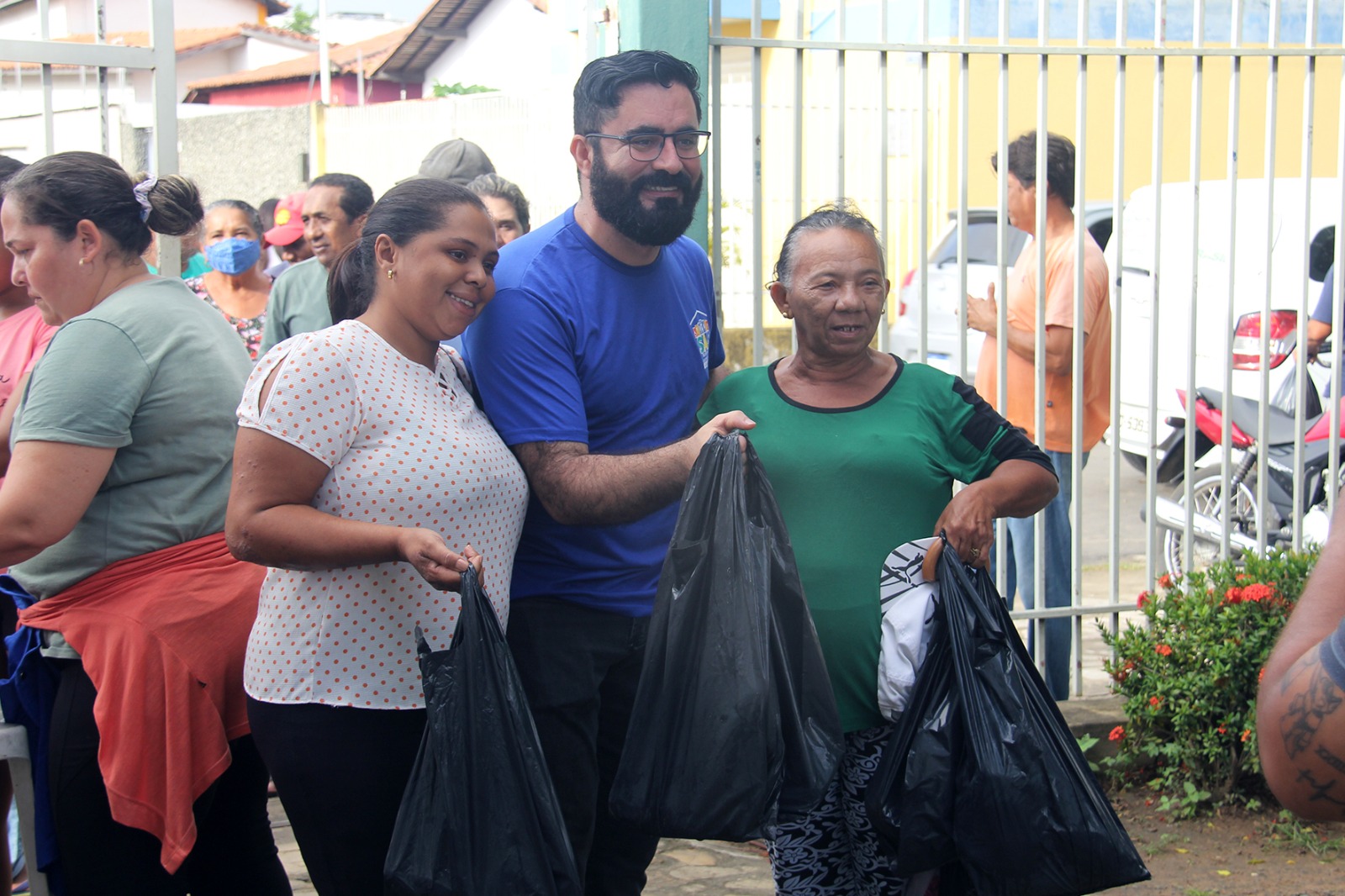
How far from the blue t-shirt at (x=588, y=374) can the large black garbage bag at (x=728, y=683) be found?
0.30 metres

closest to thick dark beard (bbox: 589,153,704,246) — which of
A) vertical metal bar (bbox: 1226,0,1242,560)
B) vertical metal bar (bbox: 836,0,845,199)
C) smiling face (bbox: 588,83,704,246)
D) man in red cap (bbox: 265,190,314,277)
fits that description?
smiling face (bbox: 588,83,704,246)

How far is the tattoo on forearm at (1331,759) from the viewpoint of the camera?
1162 millimetres

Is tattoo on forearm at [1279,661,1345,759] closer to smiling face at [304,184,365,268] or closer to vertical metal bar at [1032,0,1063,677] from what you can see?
vertical metal bar at [1032,0,1063,677]

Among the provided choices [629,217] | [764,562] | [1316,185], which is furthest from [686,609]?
[1316,185]

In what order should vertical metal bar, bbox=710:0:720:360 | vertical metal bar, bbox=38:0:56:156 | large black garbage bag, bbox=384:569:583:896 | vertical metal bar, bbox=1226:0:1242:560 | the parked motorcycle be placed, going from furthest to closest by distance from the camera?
the parked motorcycle, vertical metal bar, bbox=1226:0:1242:560, vertical metal bar, bbox=710:0:720:360, vertical metal bar, bbox=38:0:56:156, large black garbage bag, bbox=384:569:583:896

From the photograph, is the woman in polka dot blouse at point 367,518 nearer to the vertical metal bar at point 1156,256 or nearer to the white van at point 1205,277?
the vertical metal bar at point 1156,256

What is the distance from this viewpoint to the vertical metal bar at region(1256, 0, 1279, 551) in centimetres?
398

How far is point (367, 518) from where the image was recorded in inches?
84.7

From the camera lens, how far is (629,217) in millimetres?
2439

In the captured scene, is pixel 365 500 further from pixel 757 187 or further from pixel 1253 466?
pixel 1253 466

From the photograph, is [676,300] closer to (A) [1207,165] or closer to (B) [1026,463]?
(B) [1026,463]

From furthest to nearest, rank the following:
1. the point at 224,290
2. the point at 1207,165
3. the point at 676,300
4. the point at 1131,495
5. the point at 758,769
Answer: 1. the point at 1207,165
2. the point at 1131,495
3. the point at 224,290
4. the point at 676,300
5. the point at 758,769

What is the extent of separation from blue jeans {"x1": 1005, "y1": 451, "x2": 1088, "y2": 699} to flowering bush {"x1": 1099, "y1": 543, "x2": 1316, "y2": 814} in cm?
34

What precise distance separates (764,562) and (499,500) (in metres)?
0.50
